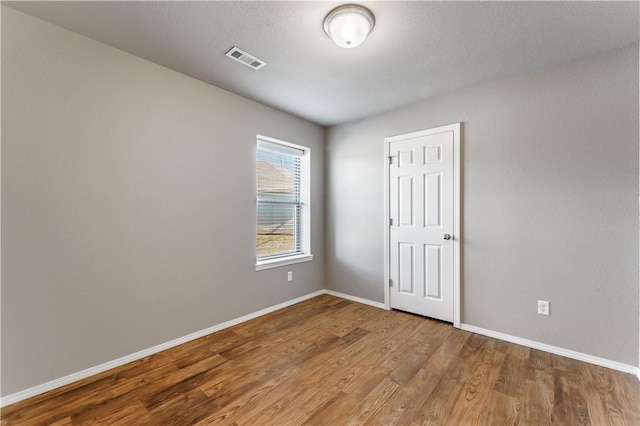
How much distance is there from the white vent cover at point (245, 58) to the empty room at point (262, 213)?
0.02m

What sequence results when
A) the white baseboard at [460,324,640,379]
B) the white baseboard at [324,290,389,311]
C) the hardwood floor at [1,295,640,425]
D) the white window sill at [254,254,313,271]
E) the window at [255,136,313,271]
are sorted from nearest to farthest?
the hardwood floor at [1,295,640,425] → the white baseboard at [460,324,640,379] → the white window sill at [254,254,313,271] → the window at [255,136,313,271] → the white baseboard at [324,290,389,311]

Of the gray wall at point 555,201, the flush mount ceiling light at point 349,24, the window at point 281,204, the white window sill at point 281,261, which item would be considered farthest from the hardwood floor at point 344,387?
the flush mount ceiling light at point 349,24

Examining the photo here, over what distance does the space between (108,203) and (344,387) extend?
2280 millimetres

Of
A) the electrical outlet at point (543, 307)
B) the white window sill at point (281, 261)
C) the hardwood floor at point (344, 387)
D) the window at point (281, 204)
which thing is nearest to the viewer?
the hardwood floor at point (344, 387)

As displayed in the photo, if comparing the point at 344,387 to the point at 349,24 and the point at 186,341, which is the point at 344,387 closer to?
the point at 186,341

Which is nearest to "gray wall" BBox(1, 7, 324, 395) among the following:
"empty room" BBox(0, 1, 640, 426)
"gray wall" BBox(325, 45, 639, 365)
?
"empty room" BBox(0, 1, 640, 426)

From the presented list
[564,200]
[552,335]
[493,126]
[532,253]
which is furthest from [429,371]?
[493,126]

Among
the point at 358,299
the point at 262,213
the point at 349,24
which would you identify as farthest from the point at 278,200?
the point at 349,24

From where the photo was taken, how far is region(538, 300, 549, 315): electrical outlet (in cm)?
246

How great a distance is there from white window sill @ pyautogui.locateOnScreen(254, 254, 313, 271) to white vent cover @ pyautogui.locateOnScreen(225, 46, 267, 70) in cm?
209

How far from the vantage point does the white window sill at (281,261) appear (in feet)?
10.8

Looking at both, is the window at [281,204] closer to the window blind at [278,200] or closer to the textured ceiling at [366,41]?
the window blind at [278,200]

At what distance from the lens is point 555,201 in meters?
2.43

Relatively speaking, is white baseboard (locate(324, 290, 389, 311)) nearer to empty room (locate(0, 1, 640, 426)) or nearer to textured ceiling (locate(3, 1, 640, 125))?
empty room (locate(0, 1, 640, 426))
